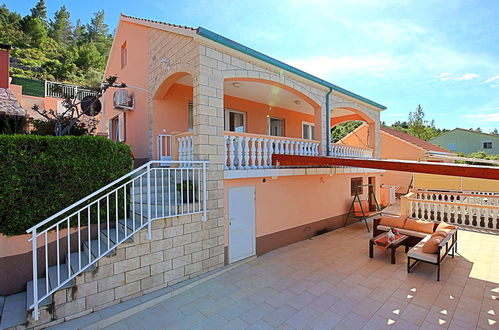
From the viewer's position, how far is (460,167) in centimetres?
466

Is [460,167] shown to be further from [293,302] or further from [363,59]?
[363,59]

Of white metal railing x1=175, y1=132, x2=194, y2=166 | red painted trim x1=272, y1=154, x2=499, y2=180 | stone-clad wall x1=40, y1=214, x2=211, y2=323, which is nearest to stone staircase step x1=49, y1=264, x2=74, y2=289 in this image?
stone-clad wall x1=40, y1=214, x2=211, y2=323

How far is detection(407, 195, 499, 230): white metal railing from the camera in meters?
9.60

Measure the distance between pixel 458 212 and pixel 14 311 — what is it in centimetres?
1478

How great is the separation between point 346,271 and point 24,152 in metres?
7.78

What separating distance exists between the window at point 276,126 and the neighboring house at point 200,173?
79 cm

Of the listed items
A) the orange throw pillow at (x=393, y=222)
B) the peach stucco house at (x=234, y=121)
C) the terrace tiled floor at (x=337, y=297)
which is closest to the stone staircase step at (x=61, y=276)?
the terrace tiled floor at (x=337, y=297)

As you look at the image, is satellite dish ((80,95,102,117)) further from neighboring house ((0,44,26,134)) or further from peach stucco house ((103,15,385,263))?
neighboring house ((0,44,26,134))

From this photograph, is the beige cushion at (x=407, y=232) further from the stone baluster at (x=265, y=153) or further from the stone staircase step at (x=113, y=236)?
the stone staircase step at (x=113, y=236)

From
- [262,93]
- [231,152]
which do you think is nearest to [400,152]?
[262,93]

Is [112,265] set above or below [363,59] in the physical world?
below

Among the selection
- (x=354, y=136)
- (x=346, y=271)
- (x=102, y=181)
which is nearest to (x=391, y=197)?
(x=354, y=136)

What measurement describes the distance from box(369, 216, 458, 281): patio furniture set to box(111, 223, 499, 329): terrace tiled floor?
1.31ft

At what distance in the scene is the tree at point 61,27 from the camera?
47.7 m
